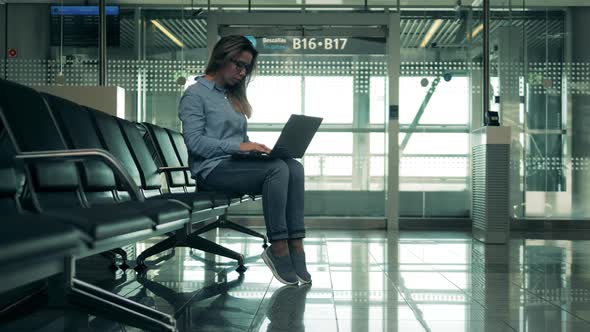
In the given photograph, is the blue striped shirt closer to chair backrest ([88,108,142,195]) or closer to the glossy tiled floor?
chair backrest ([88,108,142,195])

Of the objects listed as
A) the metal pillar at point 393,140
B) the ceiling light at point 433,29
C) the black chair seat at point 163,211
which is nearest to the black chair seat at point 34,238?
the black chair seat at point 163,211

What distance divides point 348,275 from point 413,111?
4582 mm

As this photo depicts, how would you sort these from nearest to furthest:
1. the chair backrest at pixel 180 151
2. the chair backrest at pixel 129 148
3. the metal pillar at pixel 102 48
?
the chair backrest at pixel 129 148
the chair backrest at pixel 180 151
the metal pillar at pixel 102 48

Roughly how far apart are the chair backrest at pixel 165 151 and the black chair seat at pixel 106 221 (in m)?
2.40

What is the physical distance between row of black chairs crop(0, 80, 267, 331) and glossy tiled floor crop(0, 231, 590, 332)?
0.33m

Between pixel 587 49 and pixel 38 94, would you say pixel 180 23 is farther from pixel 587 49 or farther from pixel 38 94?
pixel 38 94

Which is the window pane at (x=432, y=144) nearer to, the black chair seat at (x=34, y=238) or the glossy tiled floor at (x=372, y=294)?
the glossy tiled floor at (x=372, y=294)

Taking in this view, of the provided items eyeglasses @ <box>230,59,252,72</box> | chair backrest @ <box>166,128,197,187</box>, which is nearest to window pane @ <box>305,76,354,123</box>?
chair backrest @ <box>166,128,197,187</box>

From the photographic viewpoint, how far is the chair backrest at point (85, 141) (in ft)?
10.1

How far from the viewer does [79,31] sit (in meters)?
8.08

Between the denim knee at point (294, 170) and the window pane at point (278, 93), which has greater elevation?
the window pane at point (278, 93)

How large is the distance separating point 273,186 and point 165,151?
1.68m

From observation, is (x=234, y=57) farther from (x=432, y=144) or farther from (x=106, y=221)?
(x=432, y=144)

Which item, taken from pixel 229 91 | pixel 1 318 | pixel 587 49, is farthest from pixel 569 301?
pixel 587 49
